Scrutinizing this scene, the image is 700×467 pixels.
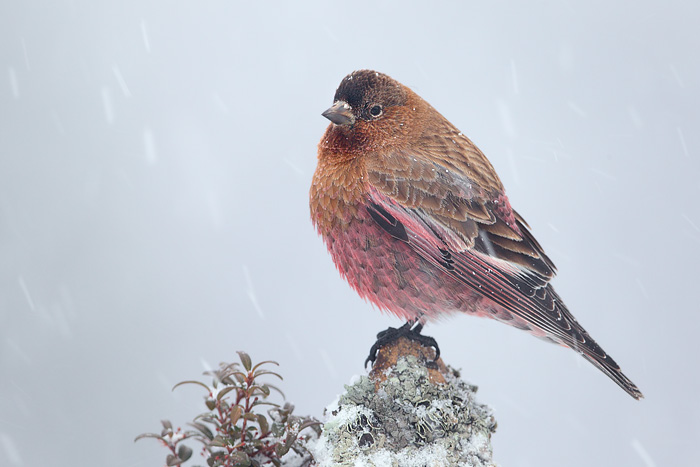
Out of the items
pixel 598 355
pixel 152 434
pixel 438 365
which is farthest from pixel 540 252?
pixel 152 434

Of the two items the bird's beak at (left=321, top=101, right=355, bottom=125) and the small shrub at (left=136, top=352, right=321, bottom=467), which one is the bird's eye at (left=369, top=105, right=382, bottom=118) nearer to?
the bird's beak at (left=321, top=101, right=355, bottom=125)

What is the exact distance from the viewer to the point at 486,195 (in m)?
2.80

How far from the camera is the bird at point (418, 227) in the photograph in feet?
8.71

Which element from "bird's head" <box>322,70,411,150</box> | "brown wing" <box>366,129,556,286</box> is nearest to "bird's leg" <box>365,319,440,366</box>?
"brown wing" <box>366,129,556,286</box>

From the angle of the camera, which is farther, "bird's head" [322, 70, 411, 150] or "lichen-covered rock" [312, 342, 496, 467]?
"bird's head" [322, 70, 411, 150]

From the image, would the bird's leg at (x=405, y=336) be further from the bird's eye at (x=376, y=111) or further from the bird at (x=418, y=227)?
the bird's eye at (x=376, y=111)

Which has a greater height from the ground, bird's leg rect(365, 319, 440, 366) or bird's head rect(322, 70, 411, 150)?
bird's head rect(322, 70, 411, 150)

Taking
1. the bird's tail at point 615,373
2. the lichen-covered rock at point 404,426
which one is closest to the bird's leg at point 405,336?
the lichen-covered rock at point 404,426

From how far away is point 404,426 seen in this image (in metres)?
2.50

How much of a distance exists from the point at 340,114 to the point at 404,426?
1.47m

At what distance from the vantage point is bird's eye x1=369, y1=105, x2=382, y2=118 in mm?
2867

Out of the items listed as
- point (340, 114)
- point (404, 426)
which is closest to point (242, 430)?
point (404, 426)

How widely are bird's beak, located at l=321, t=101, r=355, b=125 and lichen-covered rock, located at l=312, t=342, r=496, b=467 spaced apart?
3.93 ft

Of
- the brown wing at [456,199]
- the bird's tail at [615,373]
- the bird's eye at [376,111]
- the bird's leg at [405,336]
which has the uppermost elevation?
the bird's eye at [376,111]
